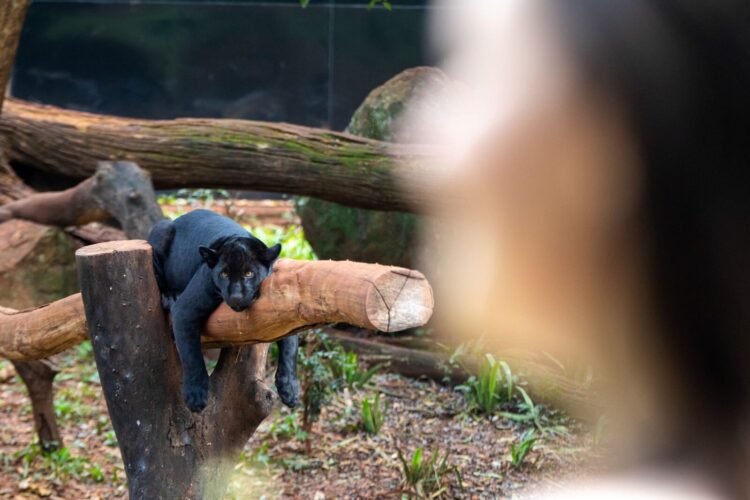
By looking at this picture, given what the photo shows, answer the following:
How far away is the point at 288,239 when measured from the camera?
910 centimetres

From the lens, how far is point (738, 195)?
13.4 ft

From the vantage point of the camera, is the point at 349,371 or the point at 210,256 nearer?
the point at 210,256


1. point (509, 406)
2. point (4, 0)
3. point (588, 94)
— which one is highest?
point (4, 0)

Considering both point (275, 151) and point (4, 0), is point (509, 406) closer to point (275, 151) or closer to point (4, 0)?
point (275, 151)

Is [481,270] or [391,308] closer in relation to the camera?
[391,308]

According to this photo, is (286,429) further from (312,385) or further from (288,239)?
(288,239)

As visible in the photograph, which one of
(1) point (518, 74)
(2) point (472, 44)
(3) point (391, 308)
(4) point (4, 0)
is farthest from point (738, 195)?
(2) point (472, 44)

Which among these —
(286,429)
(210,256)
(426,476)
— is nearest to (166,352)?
(210,256)

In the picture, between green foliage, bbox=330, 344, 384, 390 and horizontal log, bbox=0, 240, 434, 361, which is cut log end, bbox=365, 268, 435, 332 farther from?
green foliage, bbox=330, 344, 384, 390

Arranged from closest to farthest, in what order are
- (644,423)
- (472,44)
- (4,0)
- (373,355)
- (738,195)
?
1. (738,195)
2. (644,423)
3. (4,0)
4. (373,355)
5. (472,44)

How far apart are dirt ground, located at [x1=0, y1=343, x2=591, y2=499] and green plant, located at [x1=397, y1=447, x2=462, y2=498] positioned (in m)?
0.06

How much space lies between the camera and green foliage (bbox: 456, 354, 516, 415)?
6145 millimetres

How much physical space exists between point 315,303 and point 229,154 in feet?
13.3

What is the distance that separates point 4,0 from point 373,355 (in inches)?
141
